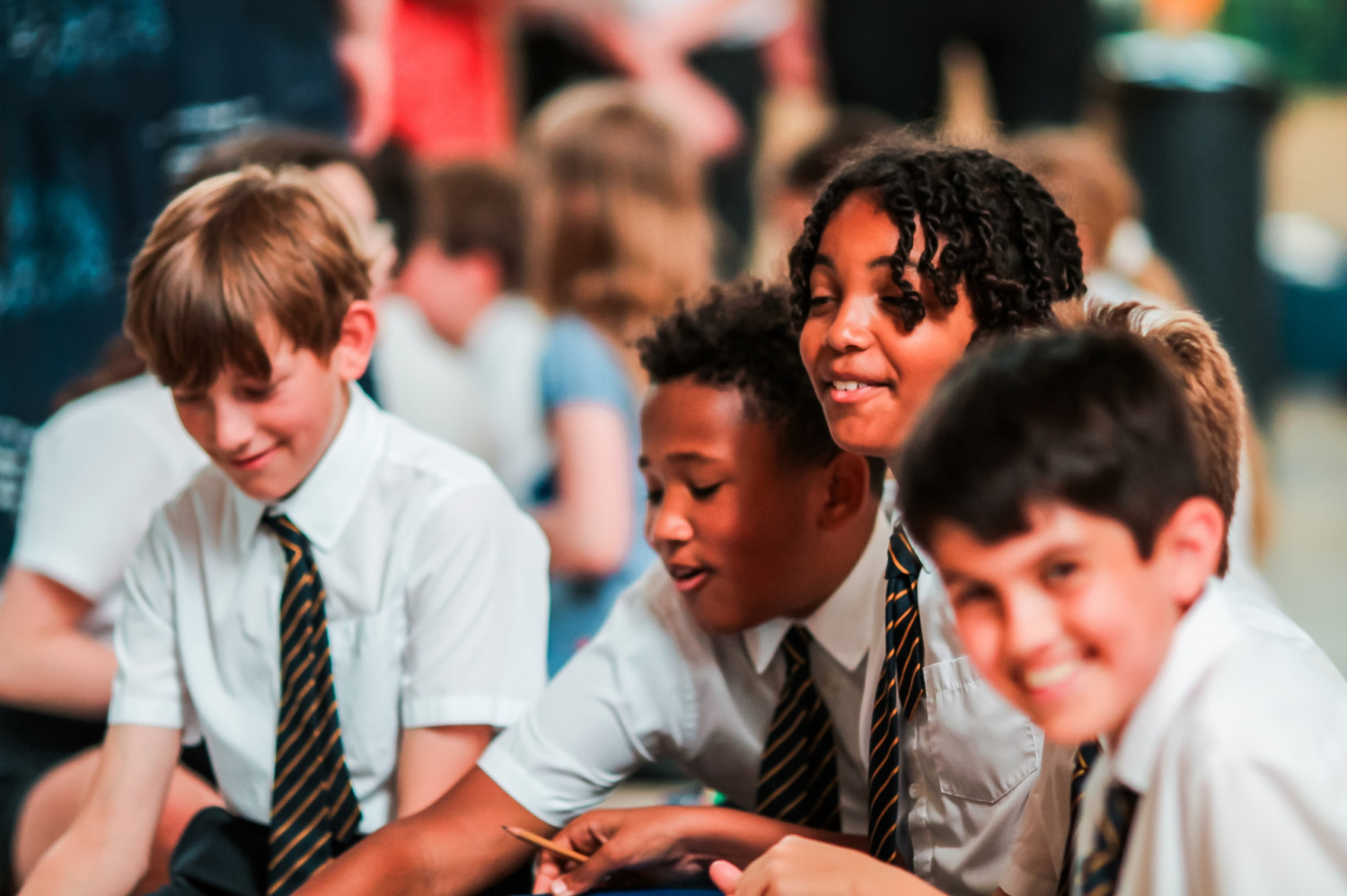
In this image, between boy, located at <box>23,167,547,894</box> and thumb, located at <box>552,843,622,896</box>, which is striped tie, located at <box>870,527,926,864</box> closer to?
thumb, located at <box>552,843,622,896</box>

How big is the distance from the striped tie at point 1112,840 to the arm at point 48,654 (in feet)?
4.36

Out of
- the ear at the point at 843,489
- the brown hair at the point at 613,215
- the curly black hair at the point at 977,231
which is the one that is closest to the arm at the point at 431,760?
the ear at the point at 843,489

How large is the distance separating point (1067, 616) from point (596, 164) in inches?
83.3

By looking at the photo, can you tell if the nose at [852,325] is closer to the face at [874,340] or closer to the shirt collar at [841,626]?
the face at [874,340]

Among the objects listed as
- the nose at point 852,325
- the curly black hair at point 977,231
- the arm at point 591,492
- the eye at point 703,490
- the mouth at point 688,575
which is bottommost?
the arm at point 591,492

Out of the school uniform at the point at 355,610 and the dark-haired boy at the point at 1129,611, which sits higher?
the dark-haired boy at the point at 1129,611

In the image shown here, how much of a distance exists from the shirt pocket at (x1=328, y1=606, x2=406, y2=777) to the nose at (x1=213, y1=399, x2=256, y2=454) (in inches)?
9.3

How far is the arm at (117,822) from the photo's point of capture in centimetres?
135

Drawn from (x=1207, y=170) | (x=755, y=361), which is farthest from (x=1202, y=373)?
(x=1207, y=170)

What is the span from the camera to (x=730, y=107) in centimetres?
400

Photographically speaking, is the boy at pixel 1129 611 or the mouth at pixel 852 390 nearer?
the boy at pixel 1129 611

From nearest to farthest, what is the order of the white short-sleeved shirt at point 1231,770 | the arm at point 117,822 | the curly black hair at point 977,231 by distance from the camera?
the white short-sleeved shirt at point 1231,770
the curly black hair at point 977,231
the arm at point 117,822

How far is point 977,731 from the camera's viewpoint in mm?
1163

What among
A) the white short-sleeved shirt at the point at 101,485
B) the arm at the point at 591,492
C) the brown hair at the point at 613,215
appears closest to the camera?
the white short-sleeved shirt at the point at 101,485
